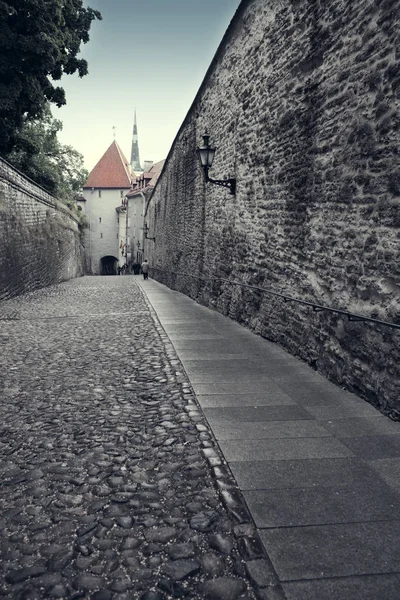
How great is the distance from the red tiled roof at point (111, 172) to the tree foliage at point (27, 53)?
123ft

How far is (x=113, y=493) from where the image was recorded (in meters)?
2.65

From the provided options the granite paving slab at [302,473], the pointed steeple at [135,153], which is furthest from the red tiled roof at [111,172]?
the granite paving slab at [302,473]

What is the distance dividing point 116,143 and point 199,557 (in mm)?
60973

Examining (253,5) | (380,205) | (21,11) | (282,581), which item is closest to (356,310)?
(380,205)

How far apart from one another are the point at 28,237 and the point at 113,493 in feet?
52.1

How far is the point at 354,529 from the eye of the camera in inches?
88.2

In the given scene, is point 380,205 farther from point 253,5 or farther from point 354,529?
point 253,5

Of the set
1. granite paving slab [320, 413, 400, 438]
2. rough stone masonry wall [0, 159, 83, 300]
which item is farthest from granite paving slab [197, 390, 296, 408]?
rough stone masonry wall [0, 159, 83, 300]

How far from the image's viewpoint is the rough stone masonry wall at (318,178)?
4000 millimetres

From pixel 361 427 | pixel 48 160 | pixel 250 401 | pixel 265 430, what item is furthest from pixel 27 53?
pixel 361 427

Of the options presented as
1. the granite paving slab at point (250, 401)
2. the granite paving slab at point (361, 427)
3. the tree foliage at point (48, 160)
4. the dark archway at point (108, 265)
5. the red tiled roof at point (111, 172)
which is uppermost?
the red tiled roof at point (111, 172)

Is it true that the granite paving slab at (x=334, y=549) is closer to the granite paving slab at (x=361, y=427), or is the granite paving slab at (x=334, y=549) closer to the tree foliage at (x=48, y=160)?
the granite paving slab at (x=361, y=427)

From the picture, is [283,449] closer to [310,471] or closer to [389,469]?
[310,471]

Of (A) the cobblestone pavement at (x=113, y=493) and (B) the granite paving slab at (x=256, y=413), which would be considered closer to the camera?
(A) the cobblestone pavement at (x=113, y=493)
